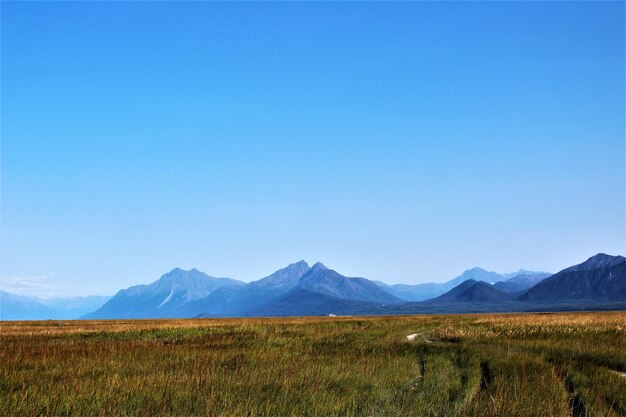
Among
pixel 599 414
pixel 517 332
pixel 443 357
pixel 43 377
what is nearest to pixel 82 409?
pixel 43 377

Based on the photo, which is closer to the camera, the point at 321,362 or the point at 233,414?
the point at 233,414

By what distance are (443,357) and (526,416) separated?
28.0 ft

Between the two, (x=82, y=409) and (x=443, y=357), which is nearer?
(x=82, y=409)

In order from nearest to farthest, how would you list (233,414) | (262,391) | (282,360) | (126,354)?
1. (233,414)
2. (262,391)
3. (282,360)
4. (126,354)

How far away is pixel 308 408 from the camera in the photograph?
30.7 feet

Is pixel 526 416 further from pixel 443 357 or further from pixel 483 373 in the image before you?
pixel 443 357

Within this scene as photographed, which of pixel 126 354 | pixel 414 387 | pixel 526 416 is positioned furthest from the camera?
pixel 126 354

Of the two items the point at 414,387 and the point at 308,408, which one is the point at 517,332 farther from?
the point at 308,408

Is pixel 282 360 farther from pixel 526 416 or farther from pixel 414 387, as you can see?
pixel 526 416

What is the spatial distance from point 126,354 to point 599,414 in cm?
1369

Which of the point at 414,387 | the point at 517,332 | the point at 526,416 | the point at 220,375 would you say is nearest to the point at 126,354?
the point at 220,375

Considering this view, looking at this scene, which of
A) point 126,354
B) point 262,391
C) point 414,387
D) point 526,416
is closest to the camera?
point 526,416

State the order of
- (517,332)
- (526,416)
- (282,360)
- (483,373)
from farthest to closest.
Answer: (517,332) → (282,360) → (483,373) → (526,416)

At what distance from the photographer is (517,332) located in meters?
30.1
